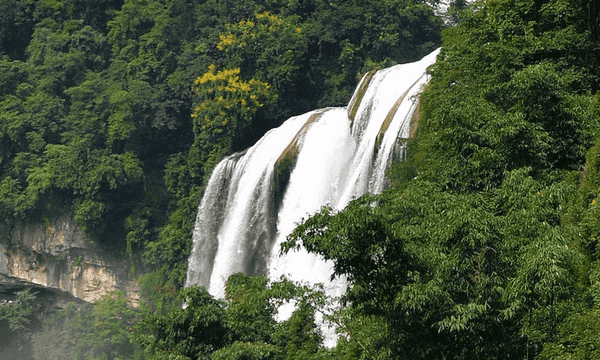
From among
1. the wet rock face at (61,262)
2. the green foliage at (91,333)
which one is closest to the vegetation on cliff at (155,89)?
the wet rock face at (61,262)

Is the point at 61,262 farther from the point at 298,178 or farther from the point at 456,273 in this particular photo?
the point at 456,273

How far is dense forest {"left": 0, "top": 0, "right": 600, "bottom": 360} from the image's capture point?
8.16 metres

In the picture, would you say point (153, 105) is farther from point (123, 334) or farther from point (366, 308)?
point (366, 308)

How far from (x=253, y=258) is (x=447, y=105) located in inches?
395

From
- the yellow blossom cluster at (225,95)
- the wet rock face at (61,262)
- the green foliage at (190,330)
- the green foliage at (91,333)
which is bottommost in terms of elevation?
the green foliage at (91,333)

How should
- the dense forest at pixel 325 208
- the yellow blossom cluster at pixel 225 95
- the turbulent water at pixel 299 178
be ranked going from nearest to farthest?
the dense forest at pixel 325 208 < the turbulent water at pixel 299 178 < the yellow blossom cluster at pixel 225 95

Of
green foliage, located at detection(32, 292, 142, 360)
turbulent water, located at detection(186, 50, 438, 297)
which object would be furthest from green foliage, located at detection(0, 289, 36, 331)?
turbulent water, located at detection(186, 50, 438, 297)

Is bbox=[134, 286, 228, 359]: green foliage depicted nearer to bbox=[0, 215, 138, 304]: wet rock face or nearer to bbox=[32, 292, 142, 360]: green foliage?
bbox=[32, 292, 142, 360]: green foliage

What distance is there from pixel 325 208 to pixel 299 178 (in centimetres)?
1129

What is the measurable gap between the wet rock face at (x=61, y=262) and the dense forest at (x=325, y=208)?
0.46 meters

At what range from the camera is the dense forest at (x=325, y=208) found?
26.8 feet

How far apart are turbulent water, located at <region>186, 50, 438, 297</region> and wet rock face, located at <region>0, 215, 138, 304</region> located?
5.65 meters

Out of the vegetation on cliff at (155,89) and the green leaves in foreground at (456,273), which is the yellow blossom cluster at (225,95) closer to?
the vegetation on cliff at (155,89)

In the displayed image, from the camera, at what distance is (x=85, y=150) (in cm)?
2738
